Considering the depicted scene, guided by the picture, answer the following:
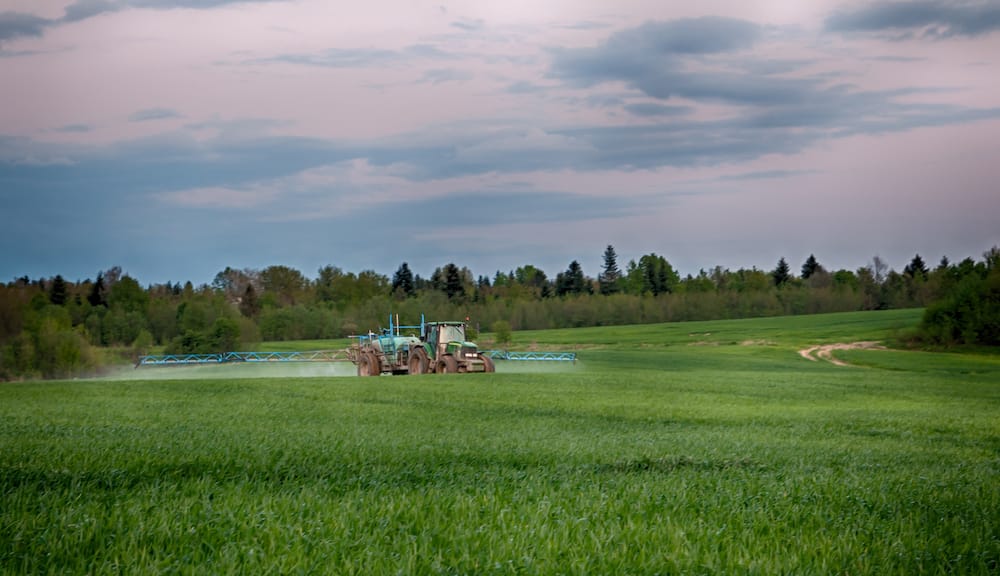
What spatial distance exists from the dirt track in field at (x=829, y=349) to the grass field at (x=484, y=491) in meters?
49.0

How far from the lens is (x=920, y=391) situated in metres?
35.6

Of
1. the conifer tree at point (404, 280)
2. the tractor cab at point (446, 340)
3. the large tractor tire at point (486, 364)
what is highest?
the conifer tree at point (404, 280)

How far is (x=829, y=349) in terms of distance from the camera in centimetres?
7381

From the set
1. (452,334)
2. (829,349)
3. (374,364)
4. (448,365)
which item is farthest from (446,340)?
(829,349)

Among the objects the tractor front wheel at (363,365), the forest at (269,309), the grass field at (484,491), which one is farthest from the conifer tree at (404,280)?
the grass field at (484,491)

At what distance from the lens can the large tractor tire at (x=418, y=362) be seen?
1662 inches

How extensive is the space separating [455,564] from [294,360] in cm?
5536

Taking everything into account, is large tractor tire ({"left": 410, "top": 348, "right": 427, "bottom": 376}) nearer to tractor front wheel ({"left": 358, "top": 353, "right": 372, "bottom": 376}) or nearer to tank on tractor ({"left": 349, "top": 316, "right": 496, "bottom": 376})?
tank on tractor ({"left": 349, "top": 316, "right": 496, "bottom": 376})

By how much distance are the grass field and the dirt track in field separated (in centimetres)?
4899

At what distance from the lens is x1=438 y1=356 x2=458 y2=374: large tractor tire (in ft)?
137

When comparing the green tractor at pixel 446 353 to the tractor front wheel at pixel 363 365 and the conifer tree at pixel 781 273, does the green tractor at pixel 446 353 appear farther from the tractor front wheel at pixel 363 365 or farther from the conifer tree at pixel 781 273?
the conifer tree at pixel 781 273

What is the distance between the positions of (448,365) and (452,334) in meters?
1.58

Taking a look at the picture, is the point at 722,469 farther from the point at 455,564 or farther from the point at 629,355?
the point at 629,355

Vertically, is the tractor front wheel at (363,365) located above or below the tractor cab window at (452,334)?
below
